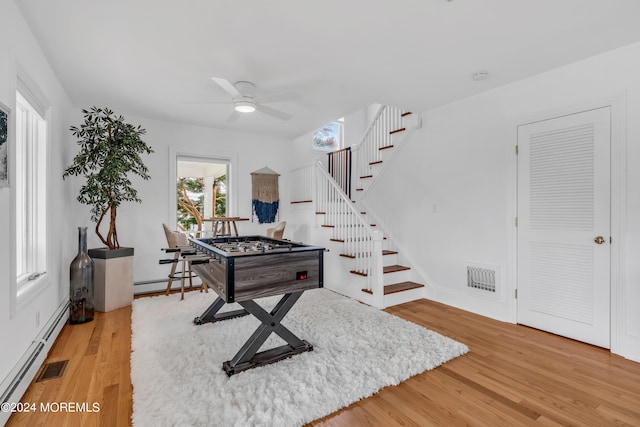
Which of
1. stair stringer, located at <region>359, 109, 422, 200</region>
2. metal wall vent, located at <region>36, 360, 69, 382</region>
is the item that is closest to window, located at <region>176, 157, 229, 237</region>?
stair stringer, located at <region>359, 109, 422, 200</region>

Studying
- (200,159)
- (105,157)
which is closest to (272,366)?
(105,157)

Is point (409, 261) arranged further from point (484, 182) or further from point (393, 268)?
point (484, 182)

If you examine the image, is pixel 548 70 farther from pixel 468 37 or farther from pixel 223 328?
pixel 223 328

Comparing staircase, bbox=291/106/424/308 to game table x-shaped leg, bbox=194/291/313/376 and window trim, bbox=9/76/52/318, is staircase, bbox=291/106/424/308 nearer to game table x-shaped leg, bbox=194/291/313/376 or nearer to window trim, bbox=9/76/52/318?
game table x-shaped leg, bbox=194/291/313/376

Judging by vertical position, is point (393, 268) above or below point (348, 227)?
below

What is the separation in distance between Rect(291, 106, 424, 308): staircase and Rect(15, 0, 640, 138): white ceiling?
51.1 inches

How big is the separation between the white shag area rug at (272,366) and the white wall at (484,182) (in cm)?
119

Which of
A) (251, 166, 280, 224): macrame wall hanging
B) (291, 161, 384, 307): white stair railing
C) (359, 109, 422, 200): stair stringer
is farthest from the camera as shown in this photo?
(251, 166, 280, 224): macrame wall hanging

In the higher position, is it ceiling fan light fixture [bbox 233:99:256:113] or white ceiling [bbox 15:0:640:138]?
white ceiling [bbox 15:0:640:138]

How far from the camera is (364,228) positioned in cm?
399

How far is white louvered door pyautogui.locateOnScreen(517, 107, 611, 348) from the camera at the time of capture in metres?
2.66

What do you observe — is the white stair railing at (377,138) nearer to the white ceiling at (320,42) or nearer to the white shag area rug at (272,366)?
the white ceiling at (320,42)

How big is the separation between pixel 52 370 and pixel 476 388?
3.03m

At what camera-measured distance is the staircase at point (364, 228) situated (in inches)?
150
